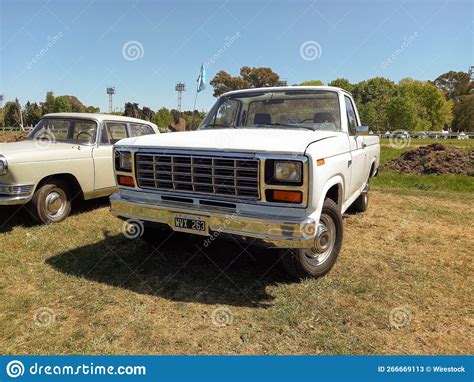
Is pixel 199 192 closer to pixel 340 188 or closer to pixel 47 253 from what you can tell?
pixel 340 188

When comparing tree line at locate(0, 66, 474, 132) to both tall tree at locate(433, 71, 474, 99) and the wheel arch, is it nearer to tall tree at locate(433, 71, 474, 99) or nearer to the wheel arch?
tall tree at locate(433, 71, 474, 99)

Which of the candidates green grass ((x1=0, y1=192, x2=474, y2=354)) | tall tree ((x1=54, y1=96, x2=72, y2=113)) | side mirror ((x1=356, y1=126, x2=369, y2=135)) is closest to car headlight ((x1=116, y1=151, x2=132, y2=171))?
green grass ((x1=0, y1=192, x2=474, y2=354))

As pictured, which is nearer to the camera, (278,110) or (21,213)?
(278,110)

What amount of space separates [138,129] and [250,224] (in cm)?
493

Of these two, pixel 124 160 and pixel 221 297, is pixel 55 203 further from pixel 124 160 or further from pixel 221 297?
pixel 221 297

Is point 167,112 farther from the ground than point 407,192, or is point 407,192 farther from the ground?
point 167,112

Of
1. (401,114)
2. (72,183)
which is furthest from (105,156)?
(401,114)

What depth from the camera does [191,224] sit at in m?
3.40

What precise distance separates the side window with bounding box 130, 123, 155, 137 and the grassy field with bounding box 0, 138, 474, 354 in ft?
8.30

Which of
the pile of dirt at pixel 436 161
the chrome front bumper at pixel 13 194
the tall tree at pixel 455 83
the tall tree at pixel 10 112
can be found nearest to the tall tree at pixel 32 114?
the tall tree at pixel 10 112

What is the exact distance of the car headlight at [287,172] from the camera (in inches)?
121

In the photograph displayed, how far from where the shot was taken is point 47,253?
445cm

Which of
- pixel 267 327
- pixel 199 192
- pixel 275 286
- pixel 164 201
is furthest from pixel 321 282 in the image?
pixel 164 201

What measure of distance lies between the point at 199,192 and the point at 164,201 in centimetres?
44
